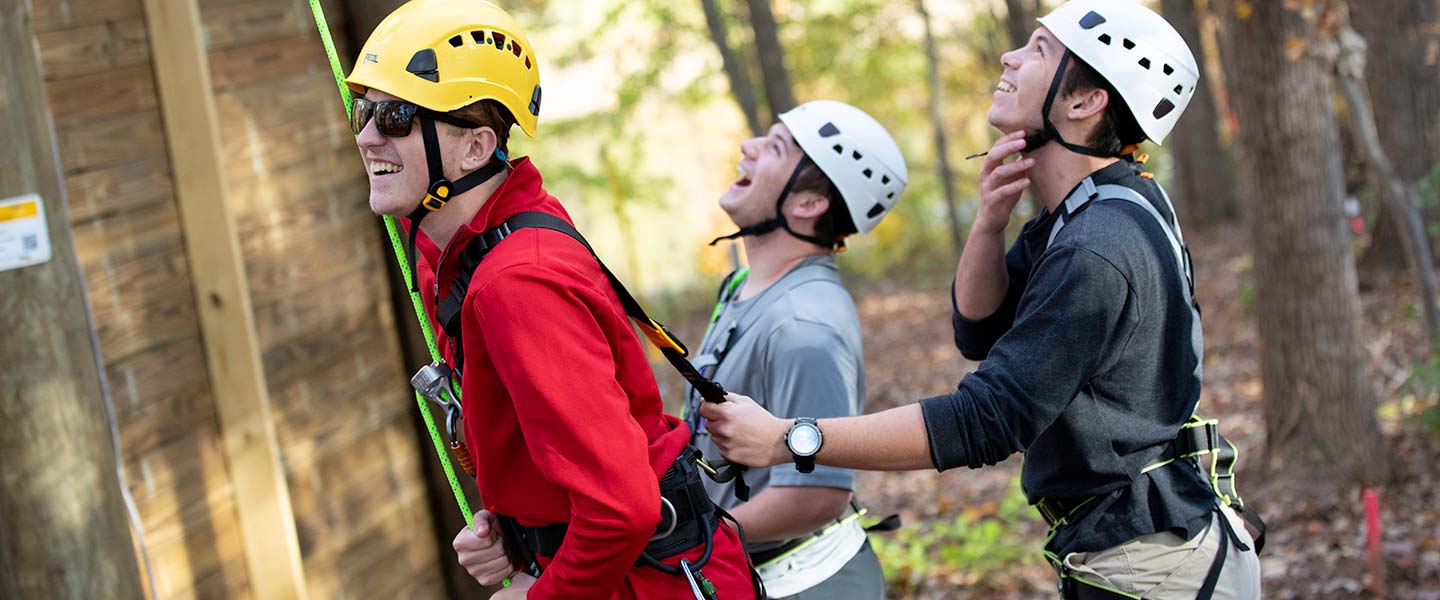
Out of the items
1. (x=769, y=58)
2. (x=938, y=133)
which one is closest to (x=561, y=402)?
(x=769, y=58)

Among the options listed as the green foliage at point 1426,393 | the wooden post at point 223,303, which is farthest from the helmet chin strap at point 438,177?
the green foliage at point 1426,393

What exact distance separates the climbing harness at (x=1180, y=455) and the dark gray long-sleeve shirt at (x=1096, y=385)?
0.08 feet

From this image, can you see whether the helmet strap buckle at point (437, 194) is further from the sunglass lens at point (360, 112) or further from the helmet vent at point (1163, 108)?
the helmet vent at point (1163, 108)

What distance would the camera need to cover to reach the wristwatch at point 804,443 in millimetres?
2680

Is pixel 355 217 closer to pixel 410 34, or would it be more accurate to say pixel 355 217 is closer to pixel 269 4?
pixel 269 4

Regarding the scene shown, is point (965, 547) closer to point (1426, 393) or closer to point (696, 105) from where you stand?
point (1426, 393)

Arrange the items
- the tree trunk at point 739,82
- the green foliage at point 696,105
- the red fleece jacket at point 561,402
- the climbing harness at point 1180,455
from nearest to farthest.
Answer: the red fleece jacket at point 561,402 → the climbing harness at point 1180,455 → the tree trunk at point 739,82 → the green foliage at point 696,105

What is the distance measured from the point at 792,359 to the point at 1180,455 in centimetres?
101

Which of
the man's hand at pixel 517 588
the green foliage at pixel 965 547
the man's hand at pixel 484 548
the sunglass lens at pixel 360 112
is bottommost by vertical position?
the green foliage at pixel 965 547

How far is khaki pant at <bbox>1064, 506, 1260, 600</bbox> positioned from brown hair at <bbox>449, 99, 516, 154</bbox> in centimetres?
171

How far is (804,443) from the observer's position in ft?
8.81

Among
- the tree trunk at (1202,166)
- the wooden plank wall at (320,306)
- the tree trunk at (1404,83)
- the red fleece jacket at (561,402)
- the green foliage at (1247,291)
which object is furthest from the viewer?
the tree trunk at (1202,166)

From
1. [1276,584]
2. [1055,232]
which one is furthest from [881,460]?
[1276,584]

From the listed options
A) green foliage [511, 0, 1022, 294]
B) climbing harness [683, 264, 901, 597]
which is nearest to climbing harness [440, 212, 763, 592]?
climbing harness [683, 264, 901, 597]
